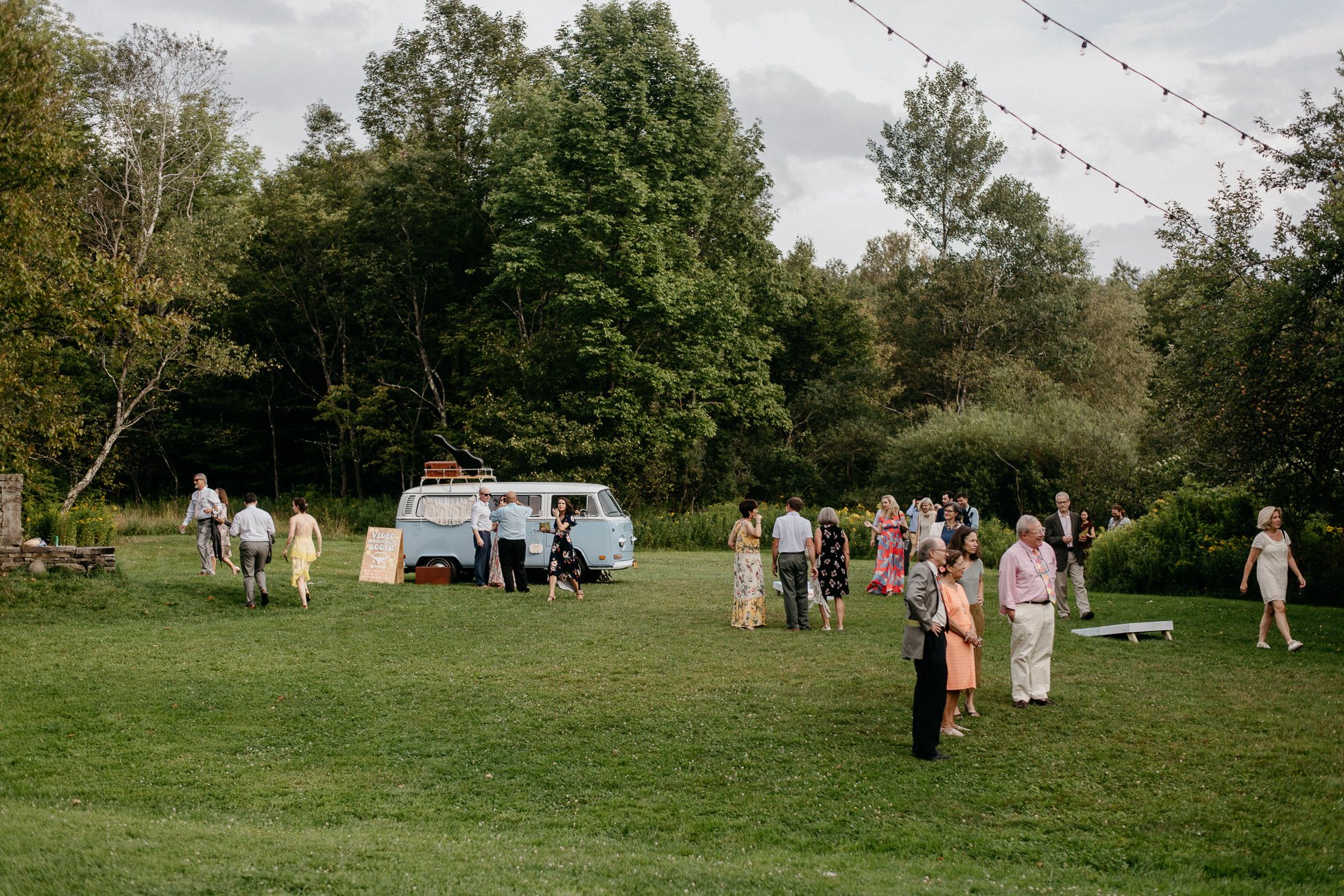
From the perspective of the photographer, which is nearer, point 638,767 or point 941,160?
point 638,767

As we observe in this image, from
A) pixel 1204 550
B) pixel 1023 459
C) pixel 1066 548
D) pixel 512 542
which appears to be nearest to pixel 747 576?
pixel 1066 548

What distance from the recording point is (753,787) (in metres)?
7.50

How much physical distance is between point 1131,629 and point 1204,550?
8763 millimetres

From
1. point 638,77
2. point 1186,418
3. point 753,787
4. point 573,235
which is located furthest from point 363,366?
point 753,787

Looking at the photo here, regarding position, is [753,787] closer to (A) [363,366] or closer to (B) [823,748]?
(B) [823,748]

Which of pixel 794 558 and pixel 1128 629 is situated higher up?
pixel 794 558

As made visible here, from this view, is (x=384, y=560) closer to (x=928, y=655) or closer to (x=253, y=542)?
(x=253, y=542)

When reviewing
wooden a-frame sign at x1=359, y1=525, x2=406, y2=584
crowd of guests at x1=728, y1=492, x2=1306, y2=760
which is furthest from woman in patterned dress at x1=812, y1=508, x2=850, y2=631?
wooden a-frame sign at x1=359, y1=525, x2=406, y2=584

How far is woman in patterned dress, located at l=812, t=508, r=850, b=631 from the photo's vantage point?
14.9 metres

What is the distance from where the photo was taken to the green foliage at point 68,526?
69.1ft

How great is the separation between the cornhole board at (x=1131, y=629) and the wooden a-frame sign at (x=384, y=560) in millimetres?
12857

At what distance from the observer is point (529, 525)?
69.1 feet

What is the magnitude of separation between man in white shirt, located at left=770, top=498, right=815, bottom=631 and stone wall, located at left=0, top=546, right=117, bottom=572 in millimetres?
11378

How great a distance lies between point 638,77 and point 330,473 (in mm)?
21892
